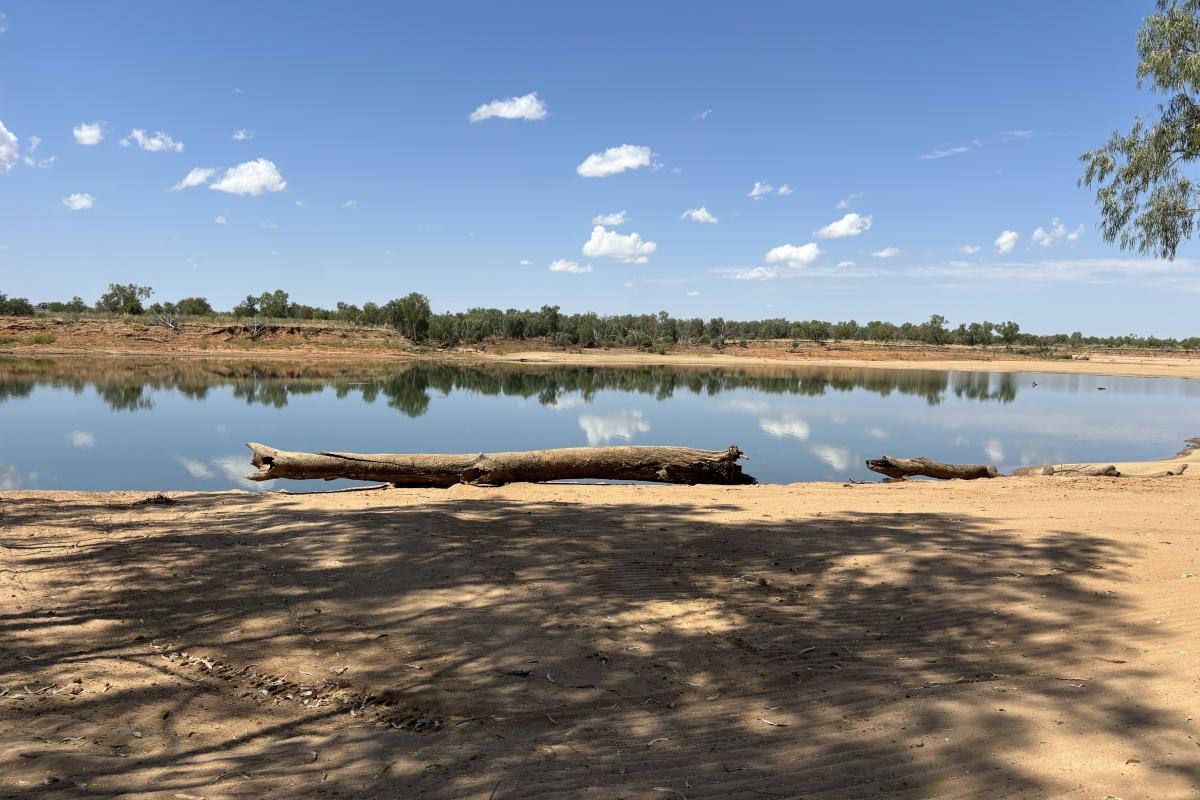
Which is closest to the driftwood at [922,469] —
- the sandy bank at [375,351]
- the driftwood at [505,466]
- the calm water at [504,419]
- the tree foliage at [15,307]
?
the calm water at [504,419]

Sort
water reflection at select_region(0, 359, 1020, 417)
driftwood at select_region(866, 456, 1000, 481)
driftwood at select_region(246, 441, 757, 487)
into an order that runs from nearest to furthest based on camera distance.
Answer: driftwood at select_region(246, 441, 757, 487) < driftwood at select_region(866, 456, 1000, 481) < water reflection at select_region(0, 359, 1020, 417)

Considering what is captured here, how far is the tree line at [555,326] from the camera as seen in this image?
74500mm

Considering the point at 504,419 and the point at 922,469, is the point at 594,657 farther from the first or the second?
the point at 504,419

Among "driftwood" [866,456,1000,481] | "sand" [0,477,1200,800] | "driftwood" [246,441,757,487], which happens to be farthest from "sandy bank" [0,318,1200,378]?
"sand" [0,477,1200,800]

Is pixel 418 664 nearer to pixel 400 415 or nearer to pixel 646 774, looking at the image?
pixel 646 774

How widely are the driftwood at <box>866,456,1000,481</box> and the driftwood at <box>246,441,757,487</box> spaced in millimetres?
3211

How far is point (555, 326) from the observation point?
272 feet

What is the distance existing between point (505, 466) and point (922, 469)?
9.19m

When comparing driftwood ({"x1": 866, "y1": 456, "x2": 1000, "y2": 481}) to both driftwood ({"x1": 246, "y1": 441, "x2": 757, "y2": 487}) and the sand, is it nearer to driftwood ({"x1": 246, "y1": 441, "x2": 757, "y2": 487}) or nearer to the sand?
driftwood ({"x1": 246, "y1": 441, "x2": 757, "y2": 487})

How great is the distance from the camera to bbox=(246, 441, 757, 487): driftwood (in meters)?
12.2

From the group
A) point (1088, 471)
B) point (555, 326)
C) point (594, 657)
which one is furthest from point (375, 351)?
point (594, 657)

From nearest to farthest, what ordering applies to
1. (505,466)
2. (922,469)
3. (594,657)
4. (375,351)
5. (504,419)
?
1. (594,657)
2. (505,466)
3. (922,469)
4. (504,419)
5. (375,351)

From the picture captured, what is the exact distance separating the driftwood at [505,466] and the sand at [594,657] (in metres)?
4.05

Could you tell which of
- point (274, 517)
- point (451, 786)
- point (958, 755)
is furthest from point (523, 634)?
point (274, 517)
